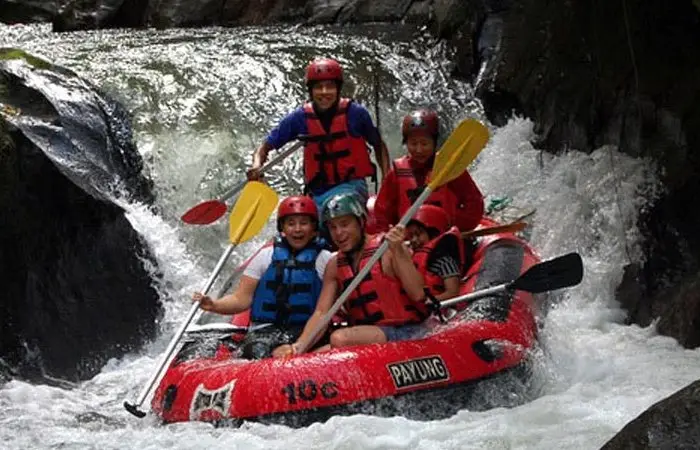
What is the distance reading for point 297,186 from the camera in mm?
9406

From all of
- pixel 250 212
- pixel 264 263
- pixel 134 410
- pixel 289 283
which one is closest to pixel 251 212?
pixel 250 212

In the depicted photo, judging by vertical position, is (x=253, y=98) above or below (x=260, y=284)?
above

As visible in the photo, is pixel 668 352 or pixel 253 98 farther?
pixel 253 98

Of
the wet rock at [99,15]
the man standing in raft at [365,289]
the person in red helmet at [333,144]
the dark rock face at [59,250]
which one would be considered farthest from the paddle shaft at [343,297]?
the wet rock at [99,15]

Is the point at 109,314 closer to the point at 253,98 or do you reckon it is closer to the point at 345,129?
the point at 345,129

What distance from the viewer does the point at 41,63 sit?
893cm

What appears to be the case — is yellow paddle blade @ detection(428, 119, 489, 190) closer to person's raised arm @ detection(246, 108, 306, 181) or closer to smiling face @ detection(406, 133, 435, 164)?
smiling face @ detection(406, 133, 435, 164)

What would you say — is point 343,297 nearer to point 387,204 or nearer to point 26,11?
point 387,204

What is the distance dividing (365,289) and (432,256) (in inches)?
24.0

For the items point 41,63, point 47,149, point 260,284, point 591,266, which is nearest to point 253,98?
point 41,63

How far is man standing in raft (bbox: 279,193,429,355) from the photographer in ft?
18.2

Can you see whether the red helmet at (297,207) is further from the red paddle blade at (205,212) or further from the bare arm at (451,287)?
the red paddle blade at (205,212)

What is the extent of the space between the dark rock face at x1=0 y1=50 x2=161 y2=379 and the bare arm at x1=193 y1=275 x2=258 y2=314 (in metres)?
1.71

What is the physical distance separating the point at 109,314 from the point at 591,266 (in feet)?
10.6
